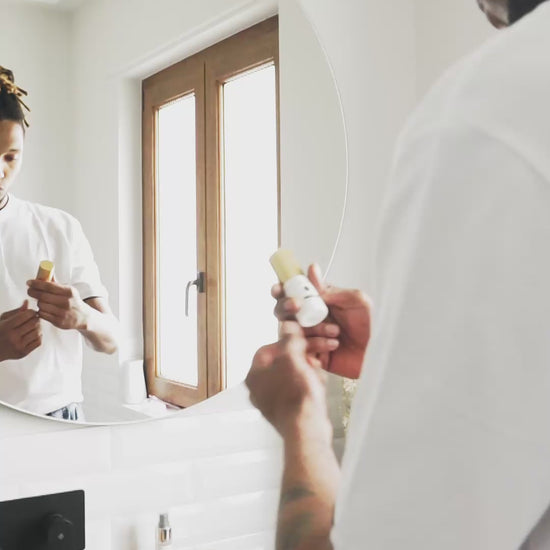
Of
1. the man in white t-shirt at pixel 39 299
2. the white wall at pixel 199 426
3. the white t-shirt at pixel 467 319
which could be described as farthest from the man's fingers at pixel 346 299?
the white t-shirt at pixel 467 319

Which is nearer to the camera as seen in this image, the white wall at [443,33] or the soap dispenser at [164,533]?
the soap dispenser at [164,533]

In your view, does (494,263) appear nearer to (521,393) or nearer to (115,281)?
(521,393)

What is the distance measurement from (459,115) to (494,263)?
3.2 inches

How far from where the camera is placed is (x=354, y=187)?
1370 millimetres

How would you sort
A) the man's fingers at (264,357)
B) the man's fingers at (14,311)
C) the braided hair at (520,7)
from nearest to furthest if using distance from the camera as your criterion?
the braided hair at (520,7)
the man's fingers at (14,311)
the man's fingers at (264,357)

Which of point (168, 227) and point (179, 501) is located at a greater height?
point (168, 227)

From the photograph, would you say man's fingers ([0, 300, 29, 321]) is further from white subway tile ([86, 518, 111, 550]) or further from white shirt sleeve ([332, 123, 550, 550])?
white shirt sleeve ([332, 123, 550, 550])

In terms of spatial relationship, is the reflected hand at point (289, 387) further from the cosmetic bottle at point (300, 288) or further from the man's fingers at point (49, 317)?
the man's fingers at point (49, 317)

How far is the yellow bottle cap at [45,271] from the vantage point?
38.8 inches

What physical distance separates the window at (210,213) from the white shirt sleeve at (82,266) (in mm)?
83

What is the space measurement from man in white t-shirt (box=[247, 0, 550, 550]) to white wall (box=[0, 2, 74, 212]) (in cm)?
68

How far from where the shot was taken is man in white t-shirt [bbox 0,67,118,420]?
97 centimetres

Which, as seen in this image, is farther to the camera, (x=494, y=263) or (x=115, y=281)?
(x=115, y=281)

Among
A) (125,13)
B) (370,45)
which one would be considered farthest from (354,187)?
(125,13)
